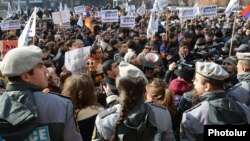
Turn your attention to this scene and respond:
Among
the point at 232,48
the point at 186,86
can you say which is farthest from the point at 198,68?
the point at 232,48

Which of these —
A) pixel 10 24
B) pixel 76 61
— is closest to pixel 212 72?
Answer: pixel 76 61

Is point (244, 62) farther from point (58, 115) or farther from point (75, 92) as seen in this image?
point (58, 115)

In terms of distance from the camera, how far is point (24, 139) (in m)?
2.40

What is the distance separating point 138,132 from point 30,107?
86 centimetres

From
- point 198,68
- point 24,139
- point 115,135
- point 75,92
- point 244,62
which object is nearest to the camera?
point 24,139

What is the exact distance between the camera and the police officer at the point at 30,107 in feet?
7.85

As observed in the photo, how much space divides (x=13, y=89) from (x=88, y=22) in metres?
12.6

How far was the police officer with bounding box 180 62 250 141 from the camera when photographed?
3.03 meters

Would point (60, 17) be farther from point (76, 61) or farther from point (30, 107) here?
point (30, 107)

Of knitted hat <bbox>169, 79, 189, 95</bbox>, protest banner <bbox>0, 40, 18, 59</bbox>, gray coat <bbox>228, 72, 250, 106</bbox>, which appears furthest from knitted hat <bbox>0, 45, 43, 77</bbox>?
protest banner <bbox>0, 40, 18, 59</bbox>

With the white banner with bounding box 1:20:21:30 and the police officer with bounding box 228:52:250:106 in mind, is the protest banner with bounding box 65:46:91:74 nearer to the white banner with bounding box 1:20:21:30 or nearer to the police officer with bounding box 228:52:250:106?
the police officer with bounding box 228:52:250:106

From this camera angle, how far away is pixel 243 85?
13.3 feet

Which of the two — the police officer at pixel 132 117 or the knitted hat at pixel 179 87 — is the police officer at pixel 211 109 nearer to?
the police officer at pixel 132 117

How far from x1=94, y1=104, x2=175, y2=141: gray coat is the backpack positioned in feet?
0.12
